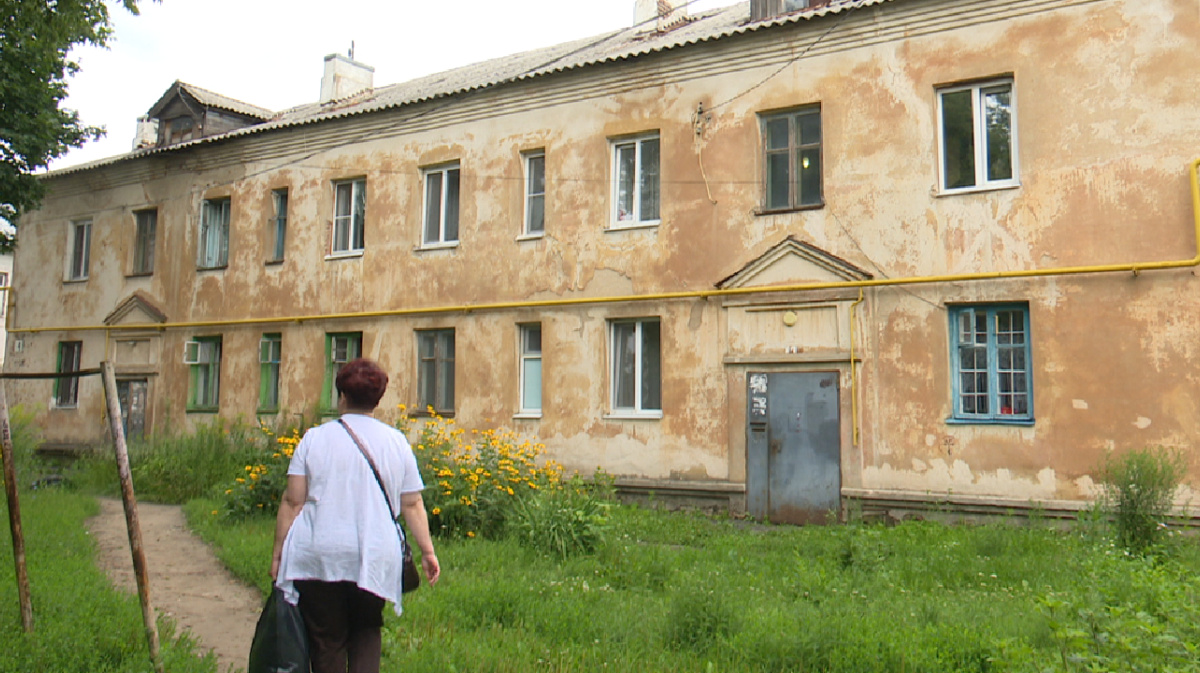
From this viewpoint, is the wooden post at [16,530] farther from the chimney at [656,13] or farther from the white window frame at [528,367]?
the chimney at [656,13]

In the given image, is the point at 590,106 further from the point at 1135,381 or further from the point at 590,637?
the point at 590,637

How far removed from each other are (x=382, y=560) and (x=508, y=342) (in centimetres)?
1052

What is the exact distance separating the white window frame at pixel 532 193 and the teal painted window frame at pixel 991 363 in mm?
6329

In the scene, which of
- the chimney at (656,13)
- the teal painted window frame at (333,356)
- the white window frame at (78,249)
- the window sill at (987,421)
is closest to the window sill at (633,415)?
the window sill at (987,421)

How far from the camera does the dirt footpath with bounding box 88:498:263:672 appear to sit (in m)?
6.20

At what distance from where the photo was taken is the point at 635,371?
1337cm

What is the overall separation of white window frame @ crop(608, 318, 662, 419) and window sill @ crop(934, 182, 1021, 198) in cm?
406

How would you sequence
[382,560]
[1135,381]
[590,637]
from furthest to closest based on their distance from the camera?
[1135,381]
[590,637]
[382,560]

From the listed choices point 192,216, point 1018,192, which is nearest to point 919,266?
point 1018,192

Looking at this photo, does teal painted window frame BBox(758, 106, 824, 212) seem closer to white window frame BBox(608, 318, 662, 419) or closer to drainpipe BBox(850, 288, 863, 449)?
drainpipe BBox(850, 288, 863, 449)

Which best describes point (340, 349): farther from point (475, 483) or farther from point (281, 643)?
point (281, 643)

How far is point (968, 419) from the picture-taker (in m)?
10.9

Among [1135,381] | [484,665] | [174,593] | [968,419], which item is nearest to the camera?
[484,665]

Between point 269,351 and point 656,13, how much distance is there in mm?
9346
